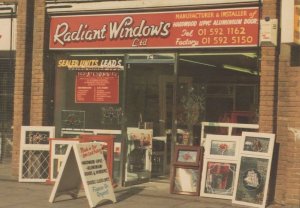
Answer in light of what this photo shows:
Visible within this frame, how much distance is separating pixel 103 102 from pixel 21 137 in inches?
69.7

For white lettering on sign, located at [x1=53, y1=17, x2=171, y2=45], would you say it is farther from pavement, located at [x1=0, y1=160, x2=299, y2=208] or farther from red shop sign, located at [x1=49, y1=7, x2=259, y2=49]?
pavement, located at [x1=0, y1=160, x2=299, y2=208]

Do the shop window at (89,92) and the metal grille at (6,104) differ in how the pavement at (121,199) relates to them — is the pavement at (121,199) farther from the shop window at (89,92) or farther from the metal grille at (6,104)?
the metal grille at (6,104)

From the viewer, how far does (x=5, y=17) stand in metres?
12.6

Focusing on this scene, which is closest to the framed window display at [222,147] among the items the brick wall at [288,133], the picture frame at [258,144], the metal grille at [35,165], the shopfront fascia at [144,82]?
the picture frame at [258,144]

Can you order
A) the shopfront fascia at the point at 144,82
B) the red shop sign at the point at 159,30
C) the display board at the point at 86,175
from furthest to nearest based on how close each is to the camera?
the shopfront fascia at the point at 144,82, the red shop sign at the point at 159,30, the display board at the point at 86,175

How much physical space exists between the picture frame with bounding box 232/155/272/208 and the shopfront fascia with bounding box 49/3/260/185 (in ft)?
5.61

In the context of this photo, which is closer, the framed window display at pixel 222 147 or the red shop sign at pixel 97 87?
the framed window display at pixel 222 147

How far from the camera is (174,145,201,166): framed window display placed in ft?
34.7

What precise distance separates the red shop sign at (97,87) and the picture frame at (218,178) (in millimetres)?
2467

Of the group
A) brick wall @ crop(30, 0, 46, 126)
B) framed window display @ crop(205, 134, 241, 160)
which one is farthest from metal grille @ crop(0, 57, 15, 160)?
framed window display @ crop(205, 134, 241, 160)

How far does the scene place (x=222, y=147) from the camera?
10328 mm

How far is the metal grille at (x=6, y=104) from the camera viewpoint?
13.1 metres

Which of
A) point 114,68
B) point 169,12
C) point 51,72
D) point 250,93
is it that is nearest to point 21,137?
point 51,72

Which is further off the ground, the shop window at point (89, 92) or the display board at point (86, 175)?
the shop window at point (89, 92)
